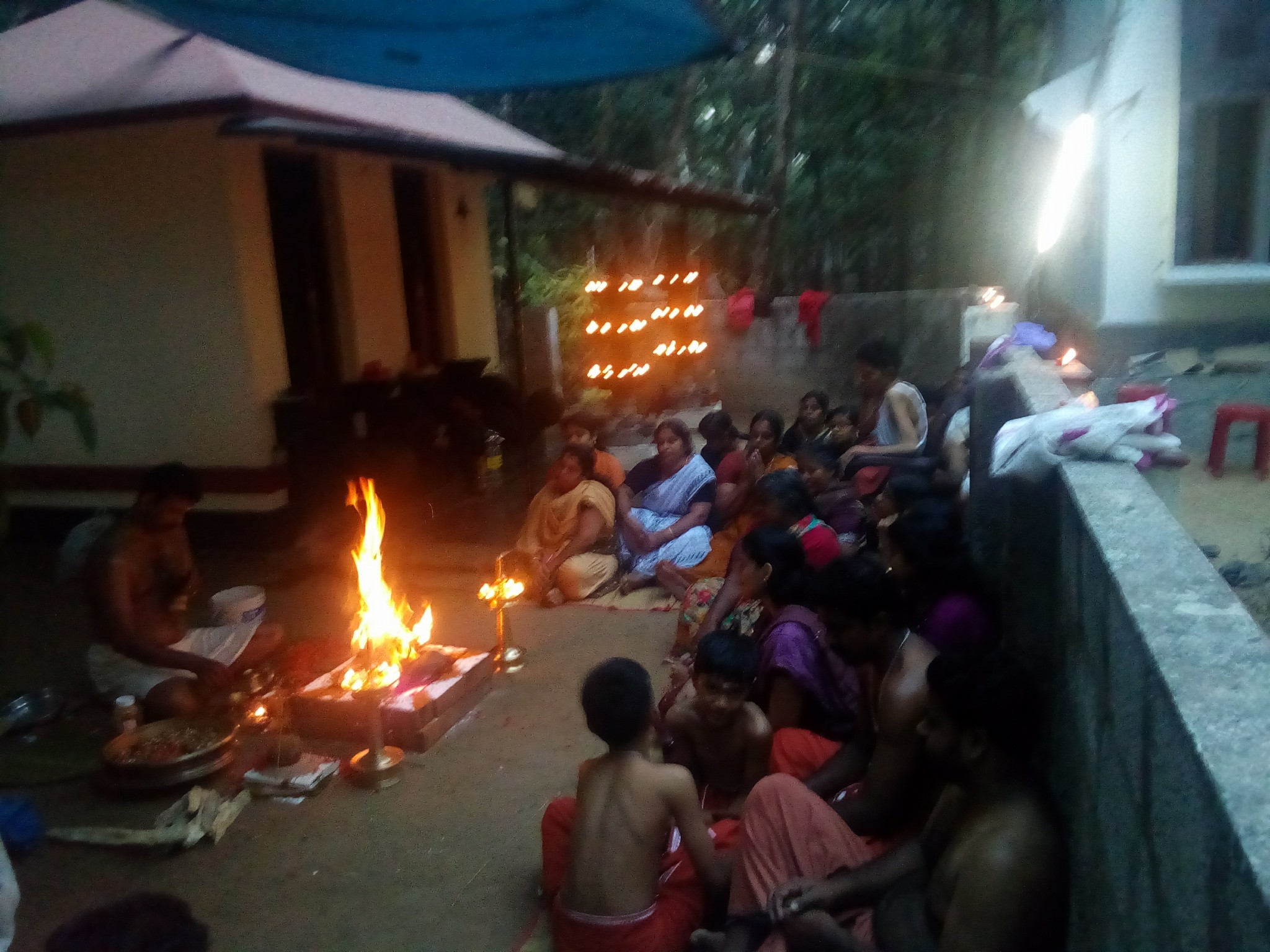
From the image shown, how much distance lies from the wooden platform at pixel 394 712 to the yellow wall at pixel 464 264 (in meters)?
6.11

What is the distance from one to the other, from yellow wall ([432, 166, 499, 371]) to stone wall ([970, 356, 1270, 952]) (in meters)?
8.05

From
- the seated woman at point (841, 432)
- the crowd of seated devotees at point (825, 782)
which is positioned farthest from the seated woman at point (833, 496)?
the crowd of seated devotees at point (825, 782)

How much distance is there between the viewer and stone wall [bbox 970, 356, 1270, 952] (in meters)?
1.31

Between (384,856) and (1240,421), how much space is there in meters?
5.96

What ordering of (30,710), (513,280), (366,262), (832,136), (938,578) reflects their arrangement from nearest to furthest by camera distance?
(938,578), (30,710), (513,280), (366,262), (832,136)

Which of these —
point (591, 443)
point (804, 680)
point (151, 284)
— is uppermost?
point (151, 284)

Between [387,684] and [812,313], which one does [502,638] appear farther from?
[812,313]

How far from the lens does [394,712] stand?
4.52 metres

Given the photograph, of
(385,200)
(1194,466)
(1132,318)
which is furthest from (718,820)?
(385,200)

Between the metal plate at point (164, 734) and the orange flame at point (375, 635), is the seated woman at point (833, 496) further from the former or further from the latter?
the metal plate at point (164, 734)

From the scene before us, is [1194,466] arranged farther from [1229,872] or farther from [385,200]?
[385,200]

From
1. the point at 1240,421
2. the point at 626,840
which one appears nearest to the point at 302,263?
the point at 626,840

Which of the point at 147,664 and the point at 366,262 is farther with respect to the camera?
the point at 366,262

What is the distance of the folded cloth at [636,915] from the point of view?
9.32 ft
